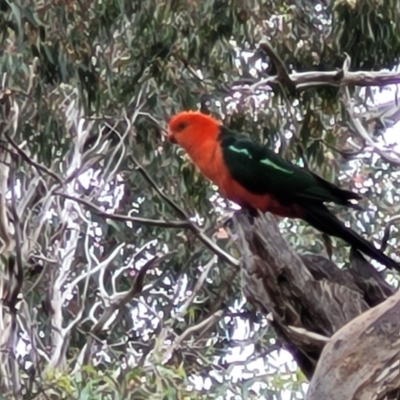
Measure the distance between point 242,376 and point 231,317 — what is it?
1.66 feet

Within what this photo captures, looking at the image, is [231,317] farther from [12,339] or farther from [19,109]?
[19,109]

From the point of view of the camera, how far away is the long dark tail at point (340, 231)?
3.01m

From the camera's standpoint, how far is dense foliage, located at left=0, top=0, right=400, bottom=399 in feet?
17.2

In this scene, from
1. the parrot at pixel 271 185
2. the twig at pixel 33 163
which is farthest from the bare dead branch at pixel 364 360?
the twig at pixel 33 163

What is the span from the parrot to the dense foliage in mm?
491

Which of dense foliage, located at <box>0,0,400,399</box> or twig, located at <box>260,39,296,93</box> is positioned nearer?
twig, located at <box>260,39,296,93</box>

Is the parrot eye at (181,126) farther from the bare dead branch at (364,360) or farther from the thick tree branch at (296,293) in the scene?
the bare dead branch at (364,360)

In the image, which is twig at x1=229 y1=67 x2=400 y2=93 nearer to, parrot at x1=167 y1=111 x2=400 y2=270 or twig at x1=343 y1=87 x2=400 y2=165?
twig at x1=343 y1=87 x2=400 y2=165

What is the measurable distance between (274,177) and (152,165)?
2.71 m

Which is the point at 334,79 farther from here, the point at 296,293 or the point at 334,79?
the point at 296,293

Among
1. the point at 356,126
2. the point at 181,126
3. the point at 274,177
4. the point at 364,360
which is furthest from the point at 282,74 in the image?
the point at 364,360

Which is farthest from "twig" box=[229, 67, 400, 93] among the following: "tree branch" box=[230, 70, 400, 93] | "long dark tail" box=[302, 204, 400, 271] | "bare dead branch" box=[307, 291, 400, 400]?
"bare dead branch" box=[307, 291, 400, 400]

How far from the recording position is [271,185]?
3.31 metres

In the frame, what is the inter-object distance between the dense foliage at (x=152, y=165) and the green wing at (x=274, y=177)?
1.97 feet
